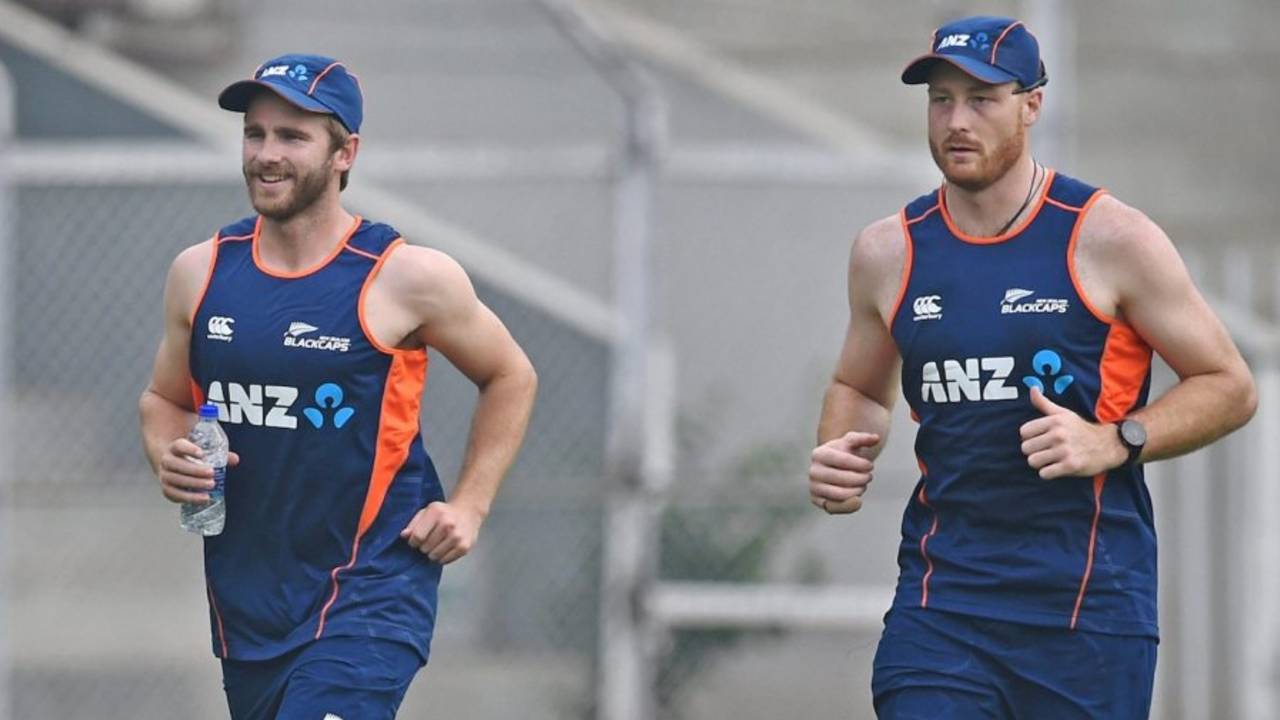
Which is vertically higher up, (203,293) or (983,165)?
(983,165)

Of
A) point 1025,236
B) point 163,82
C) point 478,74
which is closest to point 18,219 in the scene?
point 163,82

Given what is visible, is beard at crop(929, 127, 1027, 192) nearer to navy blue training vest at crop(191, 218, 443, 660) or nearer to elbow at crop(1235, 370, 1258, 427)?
elbow at crop(1235, 370, 1258, 427)

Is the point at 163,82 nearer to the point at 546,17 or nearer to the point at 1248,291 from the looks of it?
the point at 546,17

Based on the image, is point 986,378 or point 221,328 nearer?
point 986,378

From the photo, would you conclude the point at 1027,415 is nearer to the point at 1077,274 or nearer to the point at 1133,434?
the point at 1133,434

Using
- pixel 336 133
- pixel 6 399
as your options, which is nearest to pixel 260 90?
pixel 336 133

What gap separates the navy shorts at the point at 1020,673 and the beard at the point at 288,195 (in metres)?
1.82

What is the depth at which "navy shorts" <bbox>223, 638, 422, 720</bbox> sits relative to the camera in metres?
4.91

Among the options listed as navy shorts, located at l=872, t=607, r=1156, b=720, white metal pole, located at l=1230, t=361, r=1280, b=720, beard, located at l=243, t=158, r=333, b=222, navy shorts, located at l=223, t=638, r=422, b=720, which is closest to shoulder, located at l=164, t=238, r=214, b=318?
beard, located at l=243, t=158, r=333, b=222

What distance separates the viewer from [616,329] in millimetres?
8242

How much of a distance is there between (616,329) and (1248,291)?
125 inches

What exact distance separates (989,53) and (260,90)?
1756 millimetres

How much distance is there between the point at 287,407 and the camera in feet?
16.5

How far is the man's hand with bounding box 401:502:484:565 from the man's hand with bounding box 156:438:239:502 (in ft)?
1.69
